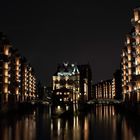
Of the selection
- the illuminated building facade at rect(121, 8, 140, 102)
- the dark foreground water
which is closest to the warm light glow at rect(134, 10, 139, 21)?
the illuminated building facade at rect(121, 8, 140, 102)

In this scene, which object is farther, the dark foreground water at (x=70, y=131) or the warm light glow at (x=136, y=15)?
the warm light glow at (x=136, y=15)

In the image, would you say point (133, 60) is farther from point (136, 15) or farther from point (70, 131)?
point (70, 131)

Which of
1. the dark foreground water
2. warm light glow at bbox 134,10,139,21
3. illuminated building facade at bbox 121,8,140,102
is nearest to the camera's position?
the dark foreground water

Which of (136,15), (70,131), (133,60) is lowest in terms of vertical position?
(70,131)

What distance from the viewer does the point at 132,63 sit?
441 feet

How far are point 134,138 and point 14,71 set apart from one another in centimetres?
11747

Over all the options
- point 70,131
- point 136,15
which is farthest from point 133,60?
point 70,131

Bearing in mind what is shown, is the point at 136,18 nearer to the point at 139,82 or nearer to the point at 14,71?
the point at 139,82

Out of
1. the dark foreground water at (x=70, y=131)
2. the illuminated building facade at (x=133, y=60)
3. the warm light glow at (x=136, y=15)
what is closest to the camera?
the dark foreground water at (x=70, y=131)

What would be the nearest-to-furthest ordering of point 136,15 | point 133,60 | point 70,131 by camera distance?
point 70,131
point 136,15
point 133,60

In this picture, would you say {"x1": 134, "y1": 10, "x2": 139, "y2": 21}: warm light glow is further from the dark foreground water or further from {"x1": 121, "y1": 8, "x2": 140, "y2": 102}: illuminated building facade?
the dark foreground water

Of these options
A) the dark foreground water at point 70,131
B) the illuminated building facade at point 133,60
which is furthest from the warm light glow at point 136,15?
the dark foreground water at point 70,131

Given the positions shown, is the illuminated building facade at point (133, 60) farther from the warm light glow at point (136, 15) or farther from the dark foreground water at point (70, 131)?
the dark foreground water at point (70, 131)

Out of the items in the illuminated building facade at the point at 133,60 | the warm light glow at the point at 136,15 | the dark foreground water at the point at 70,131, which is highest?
the warm light glow at the point at 136,15
